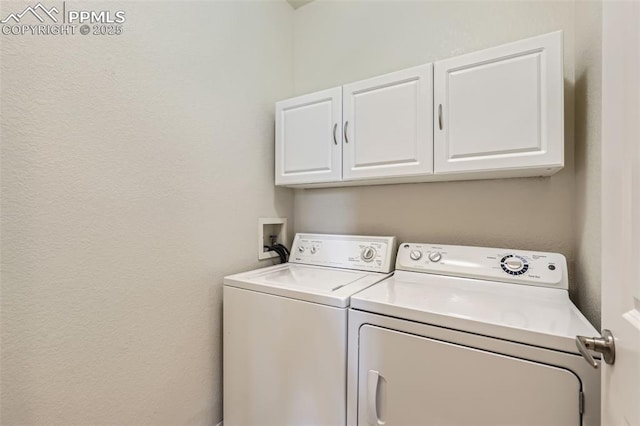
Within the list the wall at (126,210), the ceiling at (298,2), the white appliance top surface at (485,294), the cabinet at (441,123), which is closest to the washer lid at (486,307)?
the white appliance top surface at (485,294)

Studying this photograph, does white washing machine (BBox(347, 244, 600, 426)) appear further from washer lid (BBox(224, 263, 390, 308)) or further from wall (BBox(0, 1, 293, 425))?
wall (BBox(0, 1, 293, 425))

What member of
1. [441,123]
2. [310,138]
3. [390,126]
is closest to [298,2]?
[310,138]

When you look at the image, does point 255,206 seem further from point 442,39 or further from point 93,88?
point 442,39

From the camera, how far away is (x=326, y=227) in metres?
1.92

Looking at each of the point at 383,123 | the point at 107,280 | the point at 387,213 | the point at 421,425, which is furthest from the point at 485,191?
the point at 107,280

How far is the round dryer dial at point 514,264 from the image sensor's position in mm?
1208

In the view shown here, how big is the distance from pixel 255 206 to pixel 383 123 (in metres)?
0.90

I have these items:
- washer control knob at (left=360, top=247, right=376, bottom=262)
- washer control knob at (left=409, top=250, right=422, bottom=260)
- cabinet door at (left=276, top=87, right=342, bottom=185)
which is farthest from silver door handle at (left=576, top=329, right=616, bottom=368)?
cabinet door at (left=276, top=87, right=342, bottom=185)

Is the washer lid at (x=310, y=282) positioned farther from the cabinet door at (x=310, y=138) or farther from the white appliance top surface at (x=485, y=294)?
the cabinet door at (x=310, y=138)

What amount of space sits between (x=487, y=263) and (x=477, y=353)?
1.87 ft

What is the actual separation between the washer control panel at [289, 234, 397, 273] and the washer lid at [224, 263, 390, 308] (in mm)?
50

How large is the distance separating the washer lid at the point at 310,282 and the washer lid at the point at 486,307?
0.08 metres

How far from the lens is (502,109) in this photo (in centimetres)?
115

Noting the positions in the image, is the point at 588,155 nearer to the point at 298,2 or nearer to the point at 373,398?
the point at 373,398
